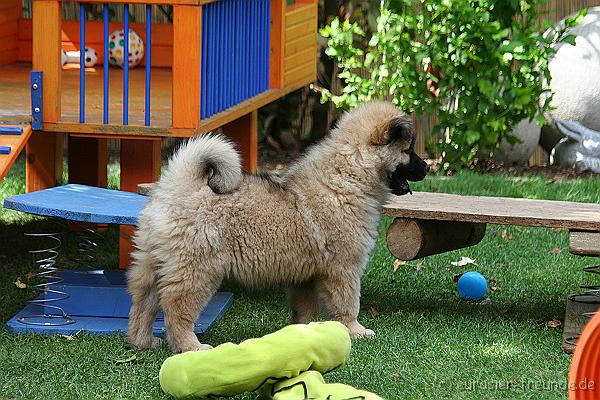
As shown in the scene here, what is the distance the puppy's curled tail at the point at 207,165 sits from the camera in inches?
199

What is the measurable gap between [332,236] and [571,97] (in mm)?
6504

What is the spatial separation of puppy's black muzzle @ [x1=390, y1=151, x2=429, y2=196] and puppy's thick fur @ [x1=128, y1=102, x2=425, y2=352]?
0.03 metres

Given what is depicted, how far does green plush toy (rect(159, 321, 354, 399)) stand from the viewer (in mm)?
4230

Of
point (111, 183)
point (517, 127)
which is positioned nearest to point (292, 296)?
point (111, 183)

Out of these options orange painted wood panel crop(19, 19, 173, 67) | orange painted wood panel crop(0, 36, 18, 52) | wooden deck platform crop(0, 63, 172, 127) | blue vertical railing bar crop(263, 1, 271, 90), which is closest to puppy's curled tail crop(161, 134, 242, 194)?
wooden deck platform crop(0, 63, 172, 127)

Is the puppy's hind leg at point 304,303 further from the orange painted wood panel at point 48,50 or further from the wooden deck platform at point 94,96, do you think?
the orange painted wood panel at point 48,50

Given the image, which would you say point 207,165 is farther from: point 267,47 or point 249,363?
point 267,47

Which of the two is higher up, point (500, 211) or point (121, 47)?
point (121, 47)

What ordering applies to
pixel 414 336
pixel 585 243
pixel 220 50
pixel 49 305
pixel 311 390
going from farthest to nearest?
pixel 220 50 < pixel 49 305 < pixel 414 336 < pixel 585 243 < pixel 311 390

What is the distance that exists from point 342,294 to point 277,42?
Result: 3.57 m

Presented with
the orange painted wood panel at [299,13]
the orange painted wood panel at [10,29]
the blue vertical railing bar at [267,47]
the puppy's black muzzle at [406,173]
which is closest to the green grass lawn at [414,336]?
the puppy's black muzzle at [406,173]

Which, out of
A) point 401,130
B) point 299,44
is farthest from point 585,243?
point 299,44

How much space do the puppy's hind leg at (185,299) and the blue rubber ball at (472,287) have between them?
2033 millimetres

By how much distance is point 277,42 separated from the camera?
855cm
